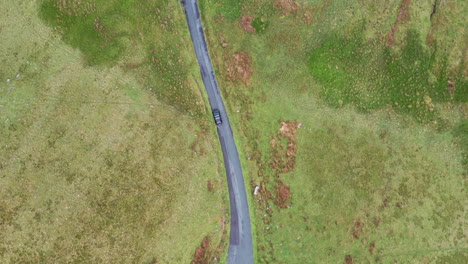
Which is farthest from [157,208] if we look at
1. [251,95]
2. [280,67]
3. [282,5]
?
[282,5]

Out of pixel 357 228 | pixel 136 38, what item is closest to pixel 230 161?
pixel 357 228

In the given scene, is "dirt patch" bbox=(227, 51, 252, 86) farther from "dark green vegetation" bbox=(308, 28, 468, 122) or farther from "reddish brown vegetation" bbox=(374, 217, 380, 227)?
"reddish brown vegetation" bbox=(374, 217, 380, 227)

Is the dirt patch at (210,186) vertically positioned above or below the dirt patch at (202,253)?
above

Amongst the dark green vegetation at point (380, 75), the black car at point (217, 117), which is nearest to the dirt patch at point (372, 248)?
the dark green vegetation at point (380, 75)

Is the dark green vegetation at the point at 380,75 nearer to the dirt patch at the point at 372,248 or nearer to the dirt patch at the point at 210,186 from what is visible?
the dirt patch at the point at 372,248

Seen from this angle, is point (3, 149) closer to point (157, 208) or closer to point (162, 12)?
point (157, 208)

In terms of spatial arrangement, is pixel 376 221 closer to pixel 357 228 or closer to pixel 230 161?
pixel 357 228

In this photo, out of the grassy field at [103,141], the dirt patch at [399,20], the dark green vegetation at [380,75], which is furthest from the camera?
the dirt patch at [399,20]
